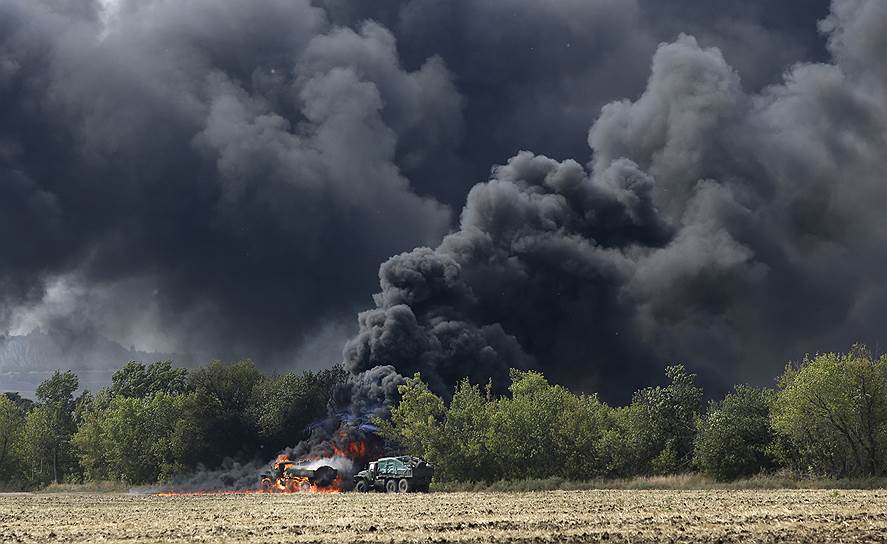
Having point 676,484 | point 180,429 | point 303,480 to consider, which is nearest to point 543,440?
point 676,484

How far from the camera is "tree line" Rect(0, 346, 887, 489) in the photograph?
74.3 m

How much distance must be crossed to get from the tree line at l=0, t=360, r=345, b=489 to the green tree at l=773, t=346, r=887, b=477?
72.4m

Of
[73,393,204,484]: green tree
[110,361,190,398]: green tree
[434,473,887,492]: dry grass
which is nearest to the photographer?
[434,473,887,492]: dry grass

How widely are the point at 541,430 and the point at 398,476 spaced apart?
16.3 metres

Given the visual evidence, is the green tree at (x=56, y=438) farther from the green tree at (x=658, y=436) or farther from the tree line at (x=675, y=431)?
the green tree at (x=658, y=436)

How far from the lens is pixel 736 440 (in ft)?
255

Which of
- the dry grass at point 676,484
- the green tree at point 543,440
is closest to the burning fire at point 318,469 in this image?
the dry grass at point 676,484

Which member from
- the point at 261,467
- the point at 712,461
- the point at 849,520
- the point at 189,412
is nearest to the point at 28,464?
the point at 189,412

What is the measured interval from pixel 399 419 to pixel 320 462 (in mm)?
13232

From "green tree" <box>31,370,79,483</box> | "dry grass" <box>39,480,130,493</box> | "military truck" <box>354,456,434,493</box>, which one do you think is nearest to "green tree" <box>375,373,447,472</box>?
"military truck" <box>354,456,434,493</box>

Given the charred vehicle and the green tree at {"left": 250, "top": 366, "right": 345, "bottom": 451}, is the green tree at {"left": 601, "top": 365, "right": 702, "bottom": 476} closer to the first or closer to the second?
the charred vehicle

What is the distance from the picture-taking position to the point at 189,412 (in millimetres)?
120250

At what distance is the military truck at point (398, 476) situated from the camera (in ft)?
242

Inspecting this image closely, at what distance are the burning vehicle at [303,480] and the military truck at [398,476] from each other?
11.3 m
